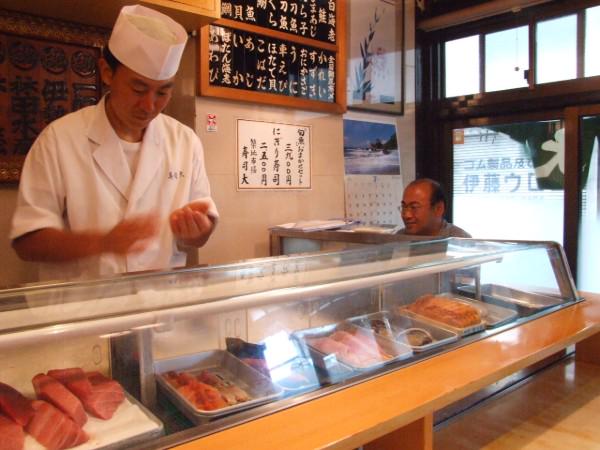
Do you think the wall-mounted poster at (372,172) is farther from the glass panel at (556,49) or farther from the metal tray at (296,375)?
the metal tray at (296,375)

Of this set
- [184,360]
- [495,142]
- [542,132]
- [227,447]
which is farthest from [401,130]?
[227,447]

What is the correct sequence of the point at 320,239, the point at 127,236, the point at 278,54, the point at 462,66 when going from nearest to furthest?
the point at 127,236 → the point at 320,239 → the point at 278,54 → the point at 462,66

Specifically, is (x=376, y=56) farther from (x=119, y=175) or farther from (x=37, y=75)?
(x=119, y=175)

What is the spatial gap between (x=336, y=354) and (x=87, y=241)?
0.81 meters

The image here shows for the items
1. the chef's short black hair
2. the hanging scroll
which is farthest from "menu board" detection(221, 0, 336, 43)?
the chef's short black hair

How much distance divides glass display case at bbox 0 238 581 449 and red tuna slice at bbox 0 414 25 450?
0.01 m

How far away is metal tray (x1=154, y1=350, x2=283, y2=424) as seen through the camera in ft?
3.49

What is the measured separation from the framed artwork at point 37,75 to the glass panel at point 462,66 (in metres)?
2.88

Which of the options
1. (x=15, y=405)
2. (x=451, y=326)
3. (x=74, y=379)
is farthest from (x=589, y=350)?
(x=15, y=405)

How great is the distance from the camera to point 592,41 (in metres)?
3.48

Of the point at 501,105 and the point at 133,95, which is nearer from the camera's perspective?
the point at 133,95

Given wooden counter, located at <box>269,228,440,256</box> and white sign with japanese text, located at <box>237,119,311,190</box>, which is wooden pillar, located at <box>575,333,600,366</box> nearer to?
wooden counter, located at <box>269,228,440,256</box>

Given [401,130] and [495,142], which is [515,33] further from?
[401,130]

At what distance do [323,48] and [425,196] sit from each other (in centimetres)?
124
